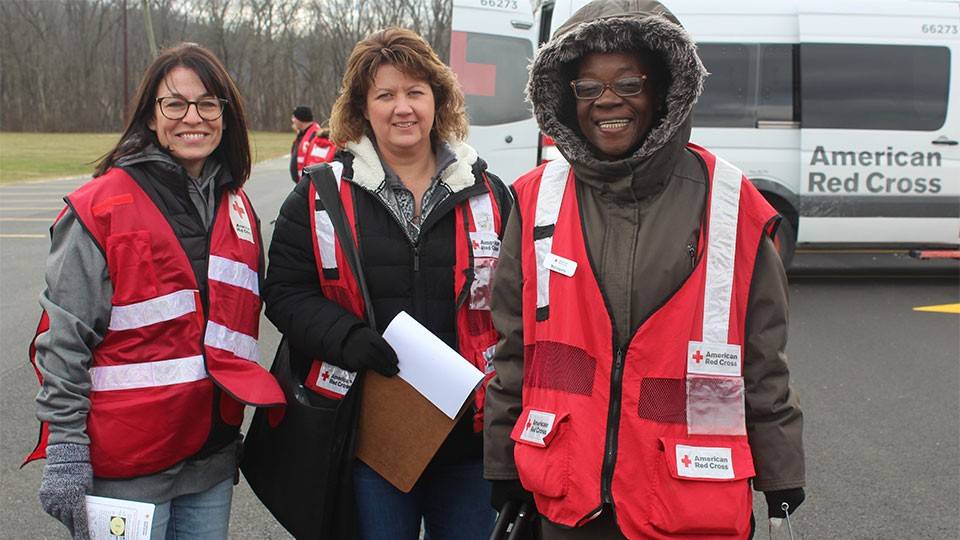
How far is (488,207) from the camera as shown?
246 centimetres

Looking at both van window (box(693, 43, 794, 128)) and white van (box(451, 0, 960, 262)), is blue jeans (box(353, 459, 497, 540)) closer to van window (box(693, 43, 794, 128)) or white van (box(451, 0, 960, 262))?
white van (box(451, 0, 960, 262))

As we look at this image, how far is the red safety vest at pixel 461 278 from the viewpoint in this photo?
231 centimetres

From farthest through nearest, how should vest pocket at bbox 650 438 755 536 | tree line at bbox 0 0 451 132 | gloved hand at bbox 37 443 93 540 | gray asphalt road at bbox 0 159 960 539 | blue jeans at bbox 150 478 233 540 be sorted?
tree line at bbox 0 0 451 132 < gray asphalt road at bbox 0 159 960 539 < blue jeans at bbox 150 478 233 540 < gloved hand at bbox 37 443 93 540 < vest pocket at bbox 650 438 755 536

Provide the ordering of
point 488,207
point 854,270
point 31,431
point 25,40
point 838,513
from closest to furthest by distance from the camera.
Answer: point 488,207 → point 838,513 → point 31,431 → point 854,270 → point 25,40

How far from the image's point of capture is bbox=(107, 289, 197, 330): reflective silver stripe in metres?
Answer: 2.12

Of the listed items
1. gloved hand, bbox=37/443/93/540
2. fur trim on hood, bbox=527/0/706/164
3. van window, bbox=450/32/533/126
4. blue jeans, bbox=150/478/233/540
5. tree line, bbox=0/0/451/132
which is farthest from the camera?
tree line, bbox=0/0/451/132

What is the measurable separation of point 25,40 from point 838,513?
220ft

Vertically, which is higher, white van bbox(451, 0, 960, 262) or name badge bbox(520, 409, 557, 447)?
white van bbox(451, 0, 960, 262)

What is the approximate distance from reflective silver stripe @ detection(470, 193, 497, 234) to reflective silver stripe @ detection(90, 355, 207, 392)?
853 mm

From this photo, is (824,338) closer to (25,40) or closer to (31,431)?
(31,431)

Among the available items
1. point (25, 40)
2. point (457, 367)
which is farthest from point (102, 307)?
point (25, 40)

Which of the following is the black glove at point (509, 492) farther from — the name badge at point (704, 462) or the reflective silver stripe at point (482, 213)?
the reflective silver stripe at point (482, 213)

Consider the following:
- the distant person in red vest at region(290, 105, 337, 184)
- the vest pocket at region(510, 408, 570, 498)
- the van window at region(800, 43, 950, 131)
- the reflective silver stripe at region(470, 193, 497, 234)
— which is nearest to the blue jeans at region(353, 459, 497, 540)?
the vest pocket at region(510, 408, 570, 498)

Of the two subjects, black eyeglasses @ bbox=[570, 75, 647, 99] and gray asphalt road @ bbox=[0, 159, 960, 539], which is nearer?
black eyeglasses @ bbox=[570, 75, 647, 99]
